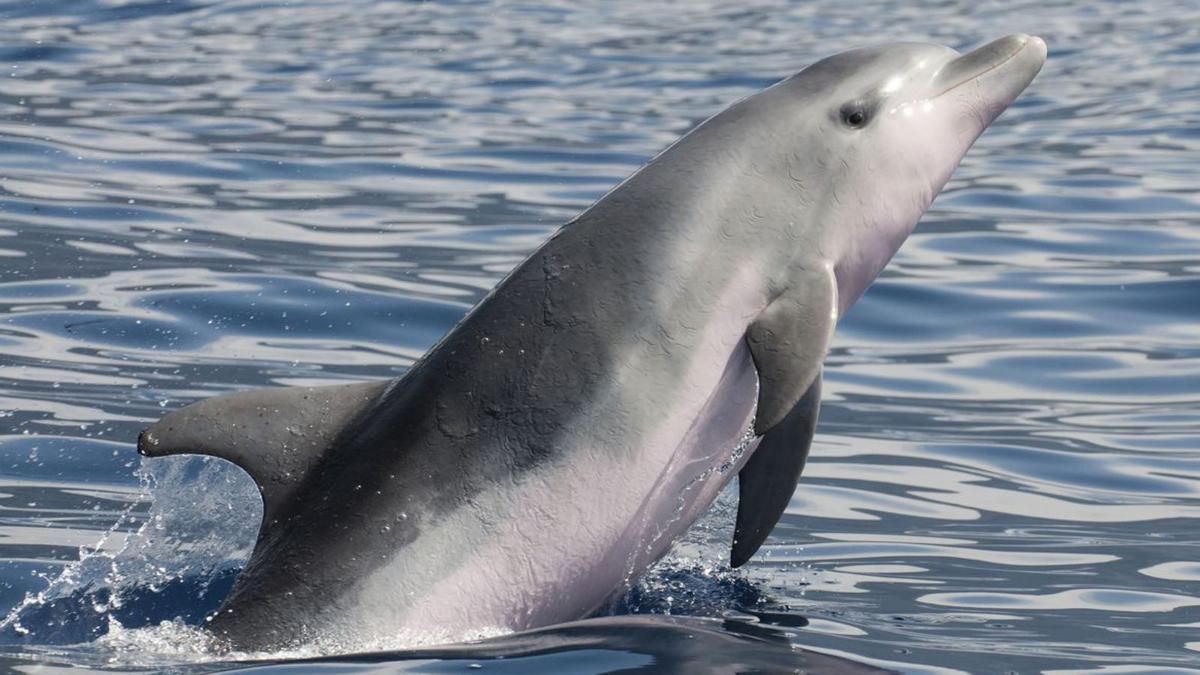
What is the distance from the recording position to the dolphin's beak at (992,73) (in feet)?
23.2

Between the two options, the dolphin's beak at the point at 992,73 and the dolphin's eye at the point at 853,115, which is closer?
the dolphin's eye at the point at 853,115

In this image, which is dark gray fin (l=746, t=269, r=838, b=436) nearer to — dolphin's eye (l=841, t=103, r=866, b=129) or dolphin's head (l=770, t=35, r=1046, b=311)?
dolphin's head (l=770, t=35, r=1046, b=311)

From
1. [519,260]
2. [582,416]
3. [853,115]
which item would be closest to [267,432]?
[582,416]

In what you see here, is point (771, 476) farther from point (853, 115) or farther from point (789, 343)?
point (853, 115)

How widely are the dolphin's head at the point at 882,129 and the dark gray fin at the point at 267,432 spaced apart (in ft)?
5.58

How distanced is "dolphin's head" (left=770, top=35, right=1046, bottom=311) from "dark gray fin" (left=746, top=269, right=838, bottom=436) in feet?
0.90

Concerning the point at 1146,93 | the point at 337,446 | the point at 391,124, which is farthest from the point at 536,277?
the point at 1146,93

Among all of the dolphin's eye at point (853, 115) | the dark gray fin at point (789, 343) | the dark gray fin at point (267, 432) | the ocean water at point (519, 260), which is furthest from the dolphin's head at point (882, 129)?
the dark gray fin at point (267, 432)

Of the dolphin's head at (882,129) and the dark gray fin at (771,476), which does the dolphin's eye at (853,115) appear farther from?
the dark gray fin at (771,476)

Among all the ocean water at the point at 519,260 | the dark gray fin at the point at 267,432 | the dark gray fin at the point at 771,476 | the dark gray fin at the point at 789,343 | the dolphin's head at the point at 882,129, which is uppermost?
the dolphin's head at the point at 882,129

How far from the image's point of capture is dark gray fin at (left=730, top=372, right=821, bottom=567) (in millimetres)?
6336

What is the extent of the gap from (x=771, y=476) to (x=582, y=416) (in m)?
0.85

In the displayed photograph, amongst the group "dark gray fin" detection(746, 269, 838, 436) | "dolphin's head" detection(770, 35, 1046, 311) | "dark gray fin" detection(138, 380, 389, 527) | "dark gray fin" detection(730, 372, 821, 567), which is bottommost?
"dark gray fin" detection(730, 372, 821, 567)

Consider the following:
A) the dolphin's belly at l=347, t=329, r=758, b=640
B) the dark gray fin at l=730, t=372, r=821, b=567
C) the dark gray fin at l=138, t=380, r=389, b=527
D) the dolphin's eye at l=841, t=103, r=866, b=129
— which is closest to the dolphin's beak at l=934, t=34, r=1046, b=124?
the dolphin's eye at l=841, t=103, r=866, b=129
